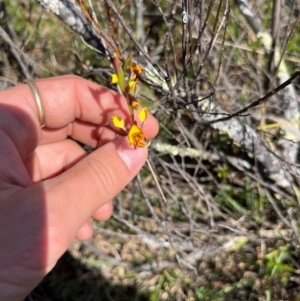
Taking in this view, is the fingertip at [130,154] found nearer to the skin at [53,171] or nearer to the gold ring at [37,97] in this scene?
the skin at [53,171]

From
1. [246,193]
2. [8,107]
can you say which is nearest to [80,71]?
[8,107]

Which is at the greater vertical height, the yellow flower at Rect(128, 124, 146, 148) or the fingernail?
the yellow flower at Rect(128, 124, 146, 148)

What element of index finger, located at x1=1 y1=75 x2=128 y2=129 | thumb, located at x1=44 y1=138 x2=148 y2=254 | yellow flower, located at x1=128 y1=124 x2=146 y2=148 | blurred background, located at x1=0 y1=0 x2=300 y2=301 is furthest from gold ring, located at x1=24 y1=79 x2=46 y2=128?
yellow flower, located at x1=128 y1=124 x2=146 y2=148

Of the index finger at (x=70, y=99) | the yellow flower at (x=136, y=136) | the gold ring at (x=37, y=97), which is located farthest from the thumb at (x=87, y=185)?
the gold ring at (x=37, y=97)

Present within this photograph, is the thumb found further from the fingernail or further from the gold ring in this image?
the gold ring

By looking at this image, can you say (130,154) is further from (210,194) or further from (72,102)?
(210,194)

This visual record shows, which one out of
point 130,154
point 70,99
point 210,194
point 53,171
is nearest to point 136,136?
point 130,154
